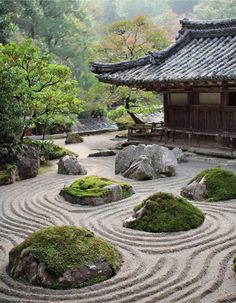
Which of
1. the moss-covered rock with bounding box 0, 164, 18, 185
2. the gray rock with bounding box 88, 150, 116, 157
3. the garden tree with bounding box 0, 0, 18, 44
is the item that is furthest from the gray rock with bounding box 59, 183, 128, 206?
the garden tree with bounding box 0, 0, 18, 44

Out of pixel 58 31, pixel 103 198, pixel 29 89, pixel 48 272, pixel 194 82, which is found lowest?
pixel 48 272

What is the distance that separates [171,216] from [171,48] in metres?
13.9

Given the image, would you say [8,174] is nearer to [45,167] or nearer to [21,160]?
[21,160]

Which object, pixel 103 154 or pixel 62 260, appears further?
pixel 103 154

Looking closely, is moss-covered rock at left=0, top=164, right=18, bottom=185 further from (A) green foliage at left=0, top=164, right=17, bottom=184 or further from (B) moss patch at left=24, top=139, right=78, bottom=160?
(B) moss patch at left=24, top=139, right=78, bottom=160

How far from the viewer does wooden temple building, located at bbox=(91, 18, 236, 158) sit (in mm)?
17781

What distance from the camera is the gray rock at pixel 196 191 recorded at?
38.0 ft

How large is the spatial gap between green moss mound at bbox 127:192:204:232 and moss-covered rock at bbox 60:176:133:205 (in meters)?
2.06

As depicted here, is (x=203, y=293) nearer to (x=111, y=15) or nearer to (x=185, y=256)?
(x=185, y=256)

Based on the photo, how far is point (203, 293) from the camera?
6.22 meters

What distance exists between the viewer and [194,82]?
17562 mm

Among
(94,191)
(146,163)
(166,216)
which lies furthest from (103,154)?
(166,216)

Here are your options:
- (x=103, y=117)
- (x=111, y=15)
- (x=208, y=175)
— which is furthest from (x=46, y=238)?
(x=111, y=15)

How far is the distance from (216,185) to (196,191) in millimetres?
615
